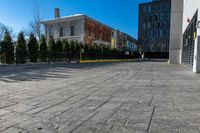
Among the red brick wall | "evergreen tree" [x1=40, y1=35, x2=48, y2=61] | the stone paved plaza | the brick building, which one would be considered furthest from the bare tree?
the stone paved plaza

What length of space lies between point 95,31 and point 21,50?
→ 1735 cm

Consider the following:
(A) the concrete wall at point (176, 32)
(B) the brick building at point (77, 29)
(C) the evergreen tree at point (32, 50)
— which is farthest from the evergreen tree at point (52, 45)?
(A) the concrete wall at point (176, 32)

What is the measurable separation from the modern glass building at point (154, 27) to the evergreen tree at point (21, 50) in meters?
40.5

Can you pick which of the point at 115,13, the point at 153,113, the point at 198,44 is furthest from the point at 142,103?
the point at 115,13

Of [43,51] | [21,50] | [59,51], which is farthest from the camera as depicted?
[59,51]

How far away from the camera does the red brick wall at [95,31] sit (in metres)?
27.2

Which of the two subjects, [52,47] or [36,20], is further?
[36,20]

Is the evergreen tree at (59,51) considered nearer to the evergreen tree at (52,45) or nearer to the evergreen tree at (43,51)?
the evergreen tree at (52,45)

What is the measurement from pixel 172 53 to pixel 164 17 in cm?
3709

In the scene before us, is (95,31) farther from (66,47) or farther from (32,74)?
(32,74)

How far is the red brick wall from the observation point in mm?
27184

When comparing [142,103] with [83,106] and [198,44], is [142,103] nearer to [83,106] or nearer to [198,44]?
[83,106]

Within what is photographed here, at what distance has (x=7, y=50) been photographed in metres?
13.3

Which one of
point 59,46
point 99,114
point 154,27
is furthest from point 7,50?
point 154,27
